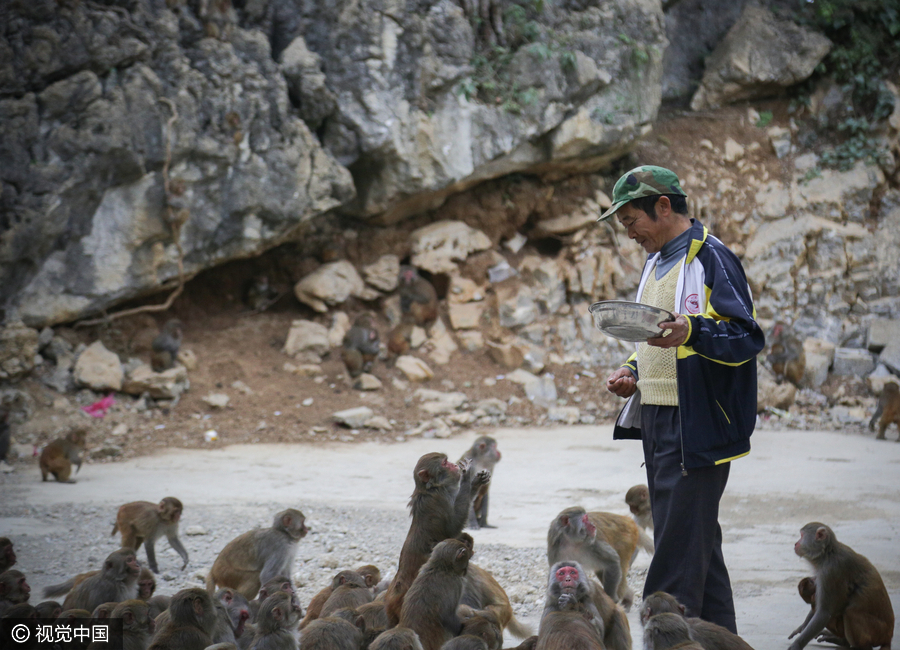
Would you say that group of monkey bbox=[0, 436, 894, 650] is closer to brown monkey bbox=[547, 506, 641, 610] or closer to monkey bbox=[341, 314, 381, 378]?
brown monkey bbox=[547, 506, 641, 610]

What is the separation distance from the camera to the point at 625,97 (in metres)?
14.5

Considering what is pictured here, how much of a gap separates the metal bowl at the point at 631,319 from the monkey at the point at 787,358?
36.0 ft

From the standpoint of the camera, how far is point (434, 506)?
144 inches

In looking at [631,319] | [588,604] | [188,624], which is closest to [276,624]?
[188,624]

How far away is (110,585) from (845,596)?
3905mm

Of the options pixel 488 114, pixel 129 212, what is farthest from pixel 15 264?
pixel 488 114

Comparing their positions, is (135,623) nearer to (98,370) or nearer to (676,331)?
(676,331)

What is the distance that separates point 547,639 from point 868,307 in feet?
49.6

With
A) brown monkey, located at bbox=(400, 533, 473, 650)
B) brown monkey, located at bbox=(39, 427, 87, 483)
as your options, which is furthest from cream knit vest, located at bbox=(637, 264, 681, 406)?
brown monkey, located at bbox=(39, 427, 87, 483)

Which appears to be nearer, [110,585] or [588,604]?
[588,604]

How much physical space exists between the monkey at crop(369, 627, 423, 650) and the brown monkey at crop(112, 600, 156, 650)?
4.01ft

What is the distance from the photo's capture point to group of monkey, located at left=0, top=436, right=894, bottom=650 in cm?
304

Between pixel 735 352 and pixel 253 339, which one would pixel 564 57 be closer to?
pixel 253 339

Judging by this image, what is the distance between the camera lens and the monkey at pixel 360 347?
486 inches
